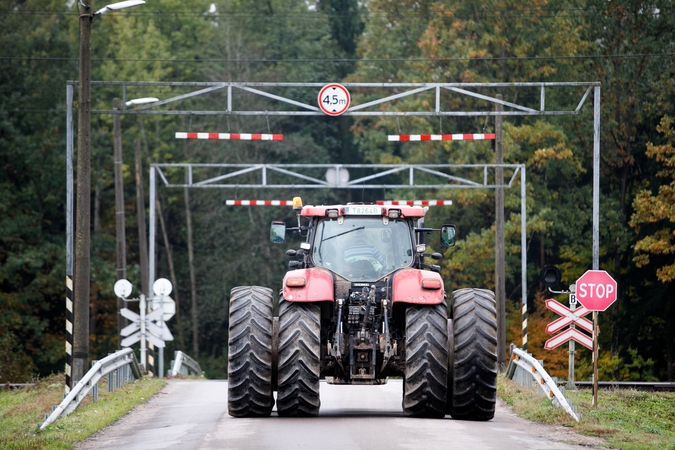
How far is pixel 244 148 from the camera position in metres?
65.1

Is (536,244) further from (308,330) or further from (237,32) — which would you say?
(308,330)

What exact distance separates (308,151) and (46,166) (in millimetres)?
15272

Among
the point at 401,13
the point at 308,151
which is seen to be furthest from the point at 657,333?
the point at 308,151

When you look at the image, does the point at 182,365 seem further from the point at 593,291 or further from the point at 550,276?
the point at 593,291

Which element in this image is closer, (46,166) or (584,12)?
(584,12)

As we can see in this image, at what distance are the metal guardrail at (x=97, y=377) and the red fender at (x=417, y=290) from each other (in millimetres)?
5127

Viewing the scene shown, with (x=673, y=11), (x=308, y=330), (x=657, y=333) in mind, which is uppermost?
(x=673, y=11)

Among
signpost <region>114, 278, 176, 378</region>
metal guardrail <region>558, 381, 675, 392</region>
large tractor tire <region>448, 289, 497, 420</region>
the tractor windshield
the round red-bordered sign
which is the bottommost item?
metal guardrail <region>558, 381, 675, 392</region>

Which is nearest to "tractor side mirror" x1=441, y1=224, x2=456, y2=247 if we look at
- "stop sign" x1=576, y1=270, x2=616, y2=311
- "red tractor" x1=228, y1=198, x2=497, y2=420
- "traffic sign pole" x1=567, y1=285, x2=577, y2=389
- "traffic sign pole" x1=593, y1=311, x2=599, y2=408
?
"red tractor" x1=228, y1=198, x2=497, y2=420

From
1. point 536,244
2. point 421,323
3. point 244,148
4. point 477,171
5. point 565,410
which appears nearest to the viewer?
point 421,323

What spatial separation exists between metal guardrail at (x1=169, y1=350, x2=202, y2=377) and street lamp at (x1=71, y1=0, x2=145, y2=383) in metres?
11.5

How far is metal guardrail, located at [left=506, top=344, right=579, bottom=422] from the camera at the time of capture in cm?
1879

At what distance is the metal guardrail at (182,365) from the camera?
3522 centimetres

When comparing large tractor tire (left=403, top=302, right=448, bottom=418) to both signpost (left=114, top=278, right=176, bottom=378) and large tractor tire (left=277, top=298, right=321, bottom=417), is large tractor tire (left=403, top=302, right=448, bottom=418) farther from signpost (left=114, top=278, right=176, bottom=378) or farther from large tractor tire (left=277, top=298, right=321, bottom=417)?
signpost (left=114, top=278, right=176, bottom=378)
